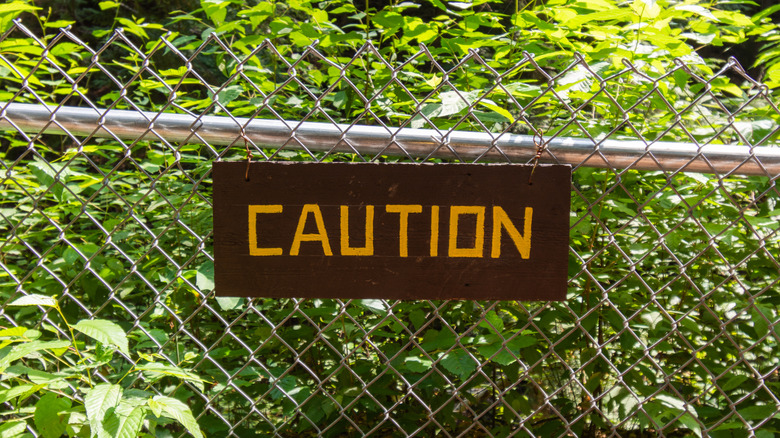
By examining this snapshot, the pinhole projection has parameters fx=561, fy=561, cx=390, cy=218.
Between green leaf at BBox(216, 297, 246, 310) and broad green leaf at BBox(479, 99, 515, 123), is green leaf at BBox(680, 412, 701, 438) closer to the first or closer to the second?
broad green leaf at BBox(479, 99, 515, 123)

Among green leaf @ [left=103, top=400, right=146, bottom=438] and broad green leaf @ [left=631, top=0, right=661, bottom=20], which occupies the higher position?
broad green leaf @ [left=631, top=0, right=661, bottom=20]

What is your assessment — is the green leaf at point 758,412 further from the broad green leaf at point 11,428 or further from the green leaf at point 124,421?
the broad green leaf at point 11,428

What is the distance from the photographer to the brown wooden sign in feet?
4.76

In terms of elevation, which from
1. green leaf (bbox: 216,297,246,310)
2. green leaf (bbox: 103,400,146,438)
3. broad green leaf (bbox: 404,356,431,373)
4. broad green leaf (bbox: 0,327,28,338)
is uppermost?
broad green leaf (bbox: 0,327,28,338)

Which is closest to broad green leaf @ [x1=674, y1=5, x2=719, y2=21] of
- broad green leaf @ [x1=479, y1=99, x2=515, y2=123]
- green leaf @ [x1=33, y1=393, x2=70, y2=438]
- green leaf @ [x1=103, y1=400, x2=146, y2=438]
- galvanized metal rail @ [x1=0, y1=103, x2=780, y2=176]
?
galvanized metal rail @ [x1=0, y1=103, x2=780, y2=176]

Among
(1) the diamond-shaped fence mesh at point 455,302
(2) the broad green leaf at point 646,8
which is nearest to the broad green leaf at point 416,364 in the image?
(1) the diamond-shaped fence mesh at point 455,302

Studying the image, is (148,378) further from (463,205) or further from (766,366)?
(766,366)

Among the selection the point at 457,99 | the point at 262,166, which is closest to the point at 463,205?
the point at 457,99

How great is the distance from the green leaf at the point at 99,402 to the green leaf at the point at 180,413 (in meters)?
0.10

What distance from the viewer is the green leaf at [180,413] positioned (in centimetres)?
138

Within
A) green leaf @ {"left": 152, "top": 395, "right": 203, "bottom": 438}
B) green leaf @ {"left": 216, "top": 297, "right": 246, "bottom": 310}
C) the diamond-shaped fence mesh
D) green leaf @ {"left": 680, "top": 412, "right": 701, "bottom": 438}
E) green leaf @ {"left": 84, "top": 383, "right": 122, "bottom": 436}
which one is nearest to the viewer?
green leaf @ {"left": 84, "top": 383, "right": 122, "bottom": 436}

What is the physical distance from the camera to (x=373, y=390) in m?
1.85

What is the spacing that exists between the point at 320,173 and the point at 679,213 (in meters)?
1.34

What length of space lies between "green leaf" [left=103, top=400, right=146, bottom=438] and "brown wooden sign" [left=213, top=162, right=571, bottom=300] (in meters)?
0.35
